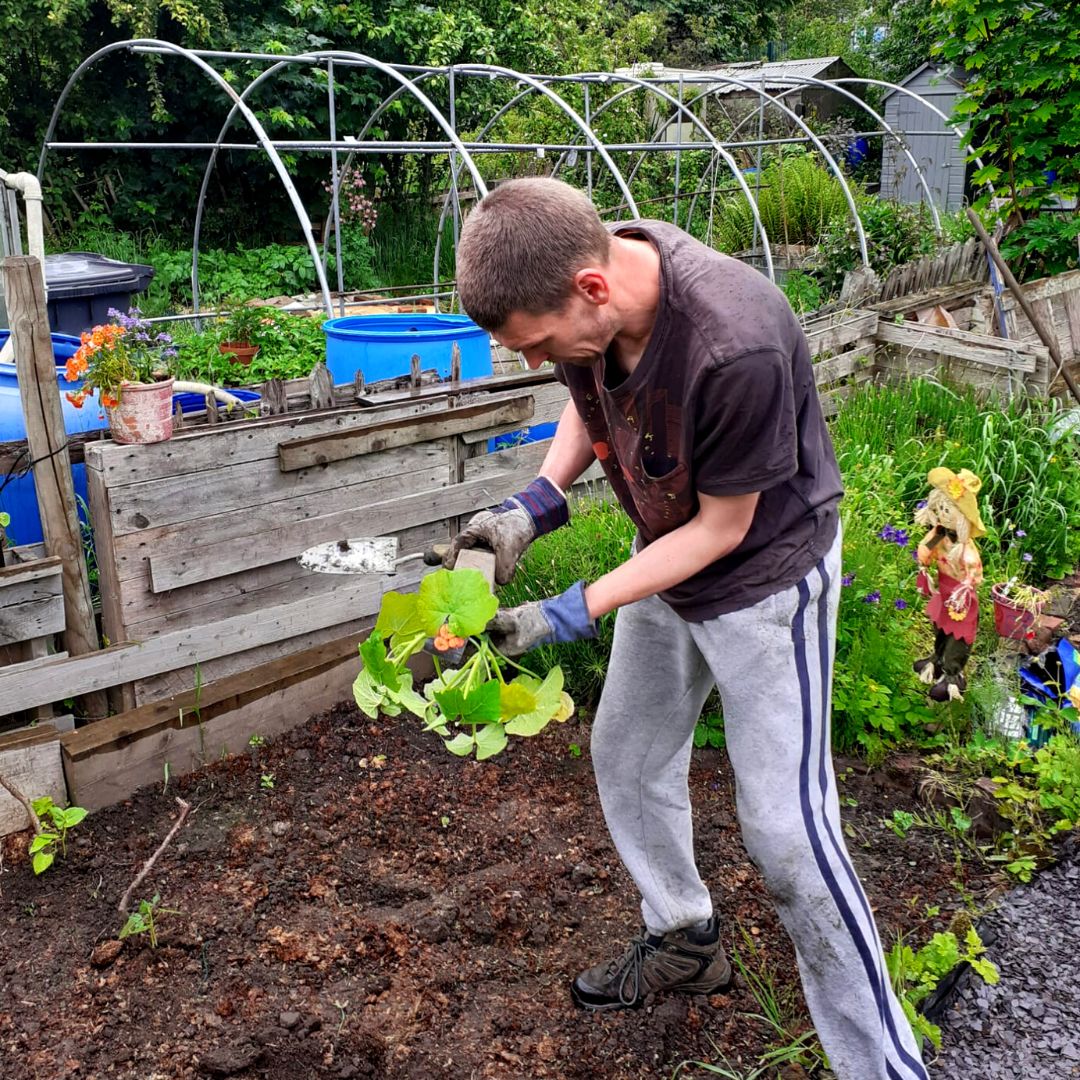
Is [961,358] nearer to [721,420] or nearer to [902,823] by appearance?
[902,823]

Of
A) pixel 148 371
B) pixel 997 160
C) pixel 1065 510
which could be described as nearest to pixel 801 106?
pixel 997 160

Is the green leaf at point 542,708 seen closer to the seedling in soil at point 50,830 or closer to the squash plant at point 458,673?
the squash plant at point 458,673

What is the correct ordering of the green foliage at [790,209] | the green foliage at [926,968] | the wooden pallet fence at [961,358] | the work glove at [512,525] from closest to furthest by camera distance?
the work glove at [512,525] → the green foliage at [926,968] → the wooden pallet fence at [961,358] → the green foliage at [790,209]

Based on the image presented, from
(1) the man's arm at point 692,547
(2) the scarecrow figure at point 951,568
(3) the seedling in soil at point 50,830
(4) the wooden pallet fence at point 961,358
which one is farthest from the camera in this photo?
(4) the wooden pallet fence at point 961,358

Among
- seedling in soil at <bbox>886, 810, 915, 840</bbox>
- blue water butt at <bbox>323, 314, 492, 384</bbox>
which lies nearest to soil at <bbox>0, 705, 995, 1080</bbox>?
seedling in soil at <bbox>886, 810, 915, 840</bbox>

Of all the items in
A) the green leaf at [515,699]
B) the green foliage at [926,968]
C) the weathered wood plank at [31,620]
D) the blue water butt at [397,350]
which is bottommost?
the green foliage at [926,968]

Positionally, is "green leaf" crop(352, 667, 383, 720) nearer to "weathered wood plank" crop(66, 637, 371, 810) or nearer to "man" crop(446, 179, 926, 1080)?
"man" crop(446, 179, 926, 1080)

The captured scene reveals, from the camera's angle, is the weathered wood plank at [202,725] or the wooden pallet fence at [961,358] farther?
the wooden pallet fence at [961,358]

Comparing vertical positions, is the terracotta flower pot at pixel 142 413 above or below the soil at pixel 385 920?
above

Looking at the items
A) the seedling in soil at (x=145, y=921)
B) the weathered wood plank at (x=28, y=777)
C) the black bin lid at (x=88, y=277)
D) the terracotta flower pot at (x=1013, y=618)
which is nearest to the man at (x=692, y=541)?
the seedling in soil at (x=145, y=921)

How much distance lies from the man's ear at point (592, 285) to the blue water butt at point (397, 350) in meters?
2.46

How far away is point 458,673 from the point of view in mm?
2234

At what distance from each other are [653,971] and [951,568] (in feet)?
5.17

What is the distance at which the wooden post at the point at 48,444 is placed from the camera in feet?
9.64
